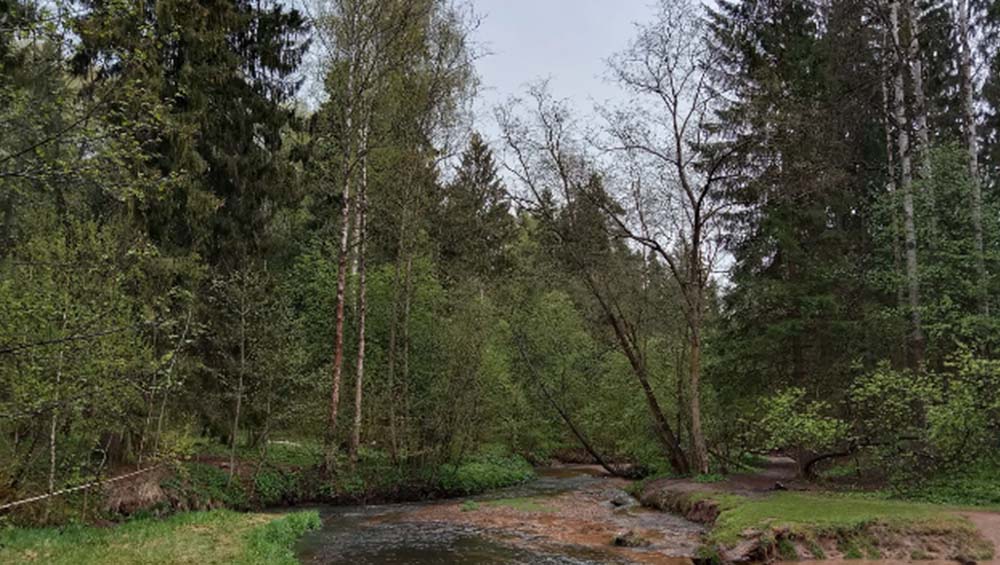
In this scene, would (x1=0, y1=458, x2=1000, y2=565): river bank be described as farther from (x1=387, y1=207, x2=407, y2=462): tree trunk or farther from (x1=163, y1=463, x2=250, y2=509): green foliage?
(x1=387, y1=207, x2=407, y2=462): tree trunk

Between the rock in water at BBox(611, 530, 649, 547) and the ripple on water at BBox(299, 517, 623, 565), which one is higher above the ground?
the rock in water at BBox(611, 530, 649, 547)

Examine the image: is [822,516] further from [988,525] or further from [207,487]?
[207,487]

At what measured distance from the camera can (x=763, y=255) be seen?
21812 mm

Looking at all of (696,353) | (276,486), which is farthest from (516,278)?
(276,486)

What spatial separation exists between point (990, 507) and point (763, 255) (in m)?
11.1

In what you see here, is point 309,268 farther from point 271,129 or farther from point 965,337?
point 965,337

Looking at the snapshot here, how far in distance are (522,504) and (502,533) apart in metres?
4.01

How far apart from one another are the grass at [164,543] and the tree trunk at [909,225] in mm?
14991

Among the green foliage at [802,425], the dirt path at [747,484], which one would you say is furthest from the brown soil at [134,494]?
the green foliage at [802,425]

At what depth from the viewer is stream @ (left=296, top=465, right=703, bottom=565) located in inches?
450

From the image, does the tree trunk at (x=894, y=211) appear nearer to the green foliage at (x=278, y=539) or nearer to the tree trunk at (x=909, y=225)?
the tree trunk at (x=909, y=225)

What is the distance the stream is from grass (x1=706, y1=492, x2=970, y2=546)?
33.3 inches

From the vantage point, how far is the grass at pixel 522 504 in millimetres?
16836

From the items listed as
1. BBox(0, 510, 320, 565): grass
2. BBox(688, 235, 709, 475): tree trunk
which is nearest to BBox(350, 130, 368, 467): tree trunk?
BBox(0, 510, 320, 565): grass
